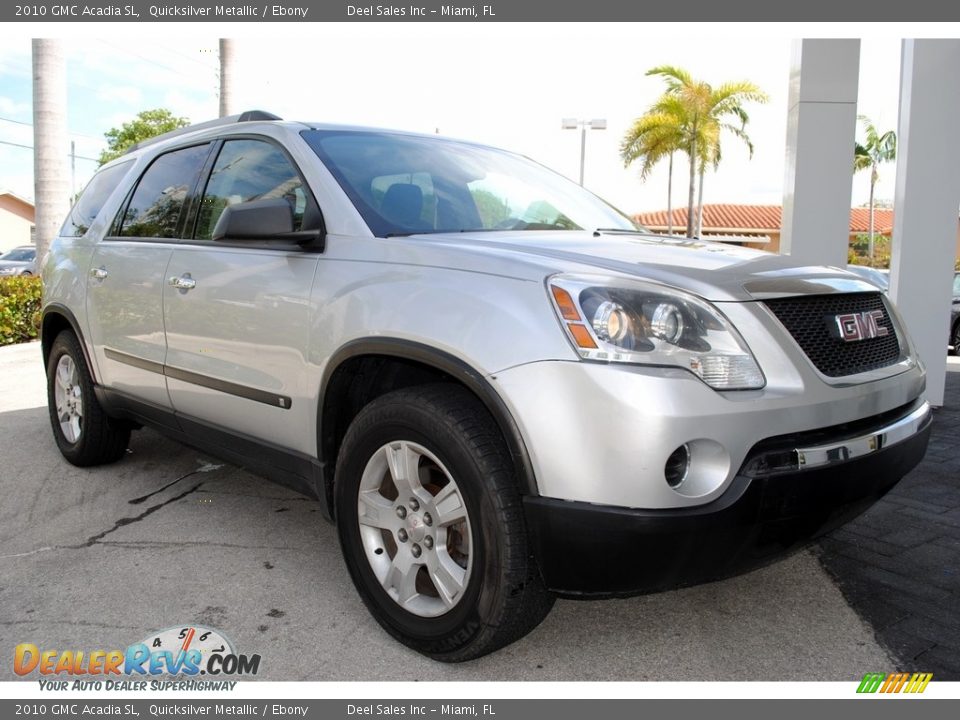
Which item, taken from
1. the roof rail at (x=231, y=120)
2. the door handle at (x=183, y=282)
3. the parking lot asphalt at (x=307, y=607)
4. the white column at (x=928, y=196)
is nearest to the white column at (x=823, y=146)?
the white column at (x=928, y=196)

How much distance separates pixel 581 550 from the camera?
2207 millimetres

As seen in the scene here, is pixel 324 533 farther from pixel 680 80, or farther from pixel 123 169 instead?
pixel 680 80

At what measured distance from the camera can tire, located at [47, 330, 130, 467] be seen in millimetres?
4719

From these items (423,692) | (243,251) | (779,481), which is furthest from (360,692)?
(243,251)

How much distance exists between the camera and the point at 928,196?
6.79 metres

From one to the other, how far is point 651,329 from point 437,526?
0.92 meters

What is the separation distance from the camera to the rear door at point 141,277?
12.8 feet

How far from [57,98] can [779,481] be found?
1304 centimetres

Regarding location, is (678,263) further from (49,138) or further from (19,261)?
(19,261)

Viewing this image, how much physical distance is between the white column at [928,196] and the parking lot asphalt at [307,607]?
331cm

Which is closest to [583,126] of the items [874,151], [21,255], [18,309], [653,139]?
[653,139]

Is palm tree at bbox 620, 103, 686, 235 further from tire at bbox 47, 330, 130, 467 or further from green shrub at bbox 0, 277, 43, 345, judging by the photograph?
tire at bbox 47, 330, 130, 467

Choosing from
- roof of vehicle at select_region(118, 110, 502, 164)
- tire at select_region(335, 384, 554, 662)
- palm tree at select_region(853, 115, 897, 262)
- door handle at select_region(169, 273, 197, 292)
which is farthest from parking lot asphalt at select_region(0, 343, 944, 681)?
palm tree at select_region(853, 115, 897, 262)

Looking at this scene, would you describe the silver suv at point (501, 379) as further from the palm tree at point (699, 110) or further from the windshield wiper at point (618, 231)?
the palm tree at point (699, 110)
